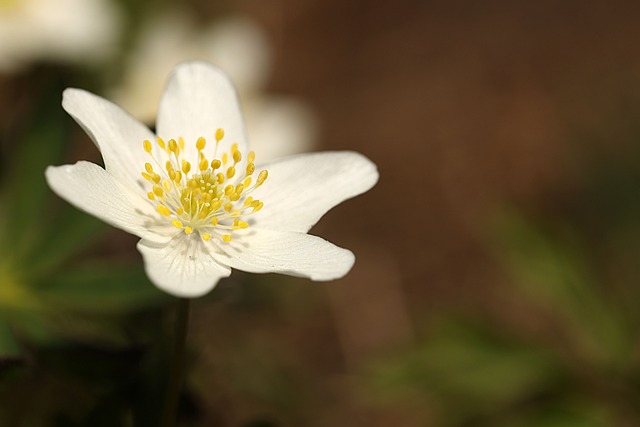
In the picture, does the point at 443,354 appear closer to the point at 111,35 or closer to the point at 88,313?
the point at 88,313

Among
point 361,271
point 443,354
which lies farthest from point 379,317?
point 443,354

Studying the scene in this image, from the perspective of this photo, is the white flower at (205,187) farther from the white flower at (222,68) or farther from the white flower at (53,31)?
the white flower at (53,31)

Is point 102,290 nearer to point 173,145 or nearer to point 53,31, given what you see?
point 173,145

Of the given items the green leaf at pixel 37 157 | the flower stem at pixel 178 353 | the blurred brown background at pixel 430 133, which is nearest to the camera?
the flower stem at pixel 178 353

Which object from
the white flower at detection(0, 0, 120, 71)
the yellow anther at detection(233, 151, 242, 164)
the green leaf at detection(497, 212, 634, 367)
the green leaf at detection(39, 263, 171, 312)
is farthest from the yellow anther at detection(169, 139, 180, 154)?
the white flower at detection(0, 0, 120, 71)

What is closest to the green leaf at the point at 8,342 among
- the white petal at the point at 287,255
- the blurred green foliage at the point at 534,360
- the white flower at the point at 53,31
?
the white petal at the point at 287,255

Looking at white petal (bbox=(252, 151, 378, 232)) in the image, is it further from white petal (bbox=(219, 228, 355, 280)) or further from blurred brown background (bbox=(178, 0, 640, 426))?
blurred brown background (bbox=(178, 0, 640, 426))

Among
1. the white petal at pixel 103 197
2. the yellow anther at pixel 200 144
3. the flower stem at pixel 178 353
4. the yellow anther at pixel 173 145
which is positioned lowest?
the flower stem at pixel 178 353
